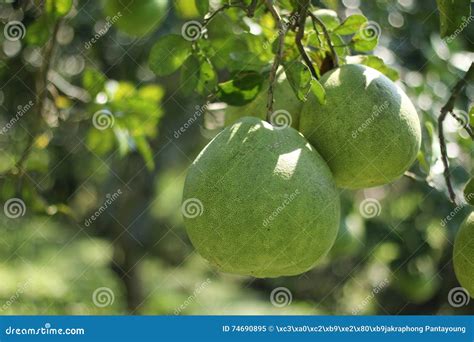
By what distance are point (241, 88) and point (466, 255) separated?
2.02ft

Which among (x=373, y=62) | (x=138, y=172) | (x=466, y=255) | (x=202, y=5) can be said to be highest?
(x=202, y=5)

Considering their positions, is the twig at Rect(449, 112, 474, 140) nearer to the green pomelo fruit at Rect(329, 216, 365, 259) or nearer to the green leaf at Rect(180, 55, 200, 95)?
the green leaf at Rect(180, 55, 200, 95)

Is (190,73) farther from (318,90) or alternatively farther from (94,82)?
(94,82)

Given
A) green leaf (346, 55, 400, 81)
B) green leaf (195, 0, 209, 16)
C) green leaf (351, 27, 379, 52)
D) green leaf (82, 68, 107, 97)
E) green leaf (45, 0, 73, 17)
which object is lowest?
green leaf (82, 68, 107, 97)

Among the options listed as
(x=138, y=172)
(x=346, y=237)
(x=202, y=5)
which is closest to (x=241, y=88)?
(x=202, y=5)

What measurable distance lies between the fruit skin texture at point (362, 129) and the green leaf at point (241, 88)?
12 cm

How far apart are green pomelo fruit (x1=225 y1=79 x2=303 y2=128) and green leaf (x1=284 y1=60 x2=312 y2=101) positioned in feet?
0.65

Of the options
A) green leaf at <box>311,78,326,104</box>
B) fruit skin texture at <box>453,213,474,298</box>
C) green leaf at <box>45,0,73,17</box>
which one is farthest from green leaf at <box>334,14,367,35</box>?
green leaf at <box>45,0,73,17</box>

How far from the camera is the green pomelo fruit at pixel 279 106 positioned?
4.90 ft

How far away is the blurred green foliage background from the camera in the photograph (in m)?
2.33

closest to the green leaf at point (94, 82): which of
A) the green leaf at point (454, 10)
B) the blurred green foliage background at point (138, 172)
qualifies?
the blurred green foliage background at point (138, 172)

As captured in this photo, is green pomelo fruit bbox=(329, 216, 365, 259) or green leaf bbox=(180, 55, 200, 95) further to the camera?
green pomelo fruit bbox=(329, 216, 365, 259)

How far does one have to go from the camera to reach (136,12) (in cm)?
171

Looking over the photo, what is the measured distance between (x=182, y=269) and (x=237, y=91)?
15.1 ft
